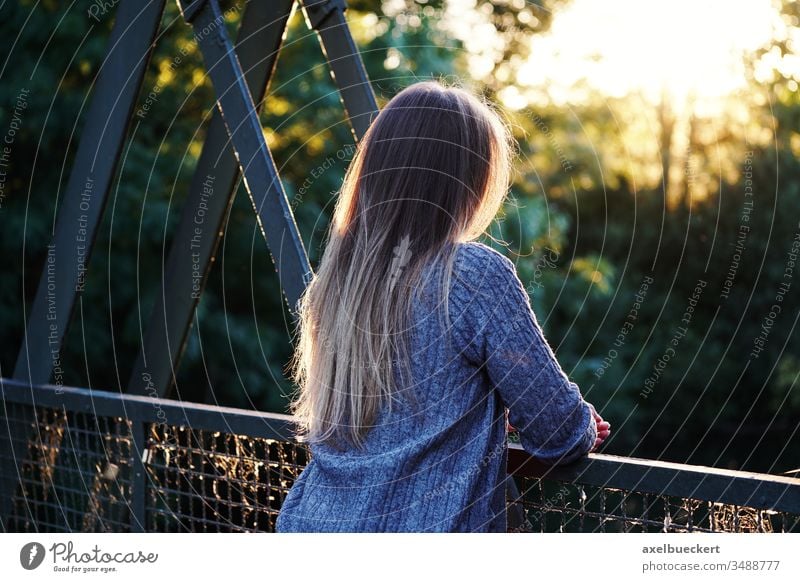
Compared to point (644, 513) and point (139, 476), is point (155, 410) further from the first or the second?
point (644, 513)

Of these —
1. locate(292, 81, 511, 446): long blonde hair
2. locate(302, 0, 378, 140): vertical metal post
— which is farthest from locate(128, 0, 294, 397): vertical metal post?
locate(292, 81, 511, 446): long blonde hair

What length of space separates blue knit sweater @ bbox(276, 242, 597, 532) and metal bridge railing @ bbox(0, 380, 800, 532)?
0.13m

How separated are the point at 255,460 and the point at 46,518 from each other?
42.4 inches

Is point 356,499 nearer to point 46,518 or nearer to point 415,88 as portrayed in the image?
point 415,88

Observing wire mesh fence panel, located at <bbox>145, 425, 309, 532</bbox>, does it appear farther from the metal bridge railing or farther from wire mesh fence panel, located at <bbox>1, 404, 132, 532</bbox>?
wire mesh fence panel, located at <bbox>1, 404, 132, 532</bbox>

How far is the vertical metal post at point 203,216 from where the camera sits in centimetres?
261

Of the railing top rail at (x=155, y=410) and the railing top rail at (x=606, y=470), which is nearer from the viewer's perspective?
the railing top rail at (x=606, y=470)

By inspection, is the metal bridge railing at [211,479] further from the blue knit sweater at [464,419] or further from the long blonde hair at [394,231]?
the long blonde hair at [394,231]

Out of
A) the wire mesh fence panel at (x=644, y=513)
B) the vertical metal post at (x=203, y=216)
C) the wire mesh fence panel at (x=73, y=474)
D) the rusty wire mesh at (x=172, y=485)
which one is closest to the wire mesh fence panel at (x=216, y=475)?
the rusty wire mesh at (x=172, y=485)

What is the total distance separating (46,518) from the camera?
9.65ft

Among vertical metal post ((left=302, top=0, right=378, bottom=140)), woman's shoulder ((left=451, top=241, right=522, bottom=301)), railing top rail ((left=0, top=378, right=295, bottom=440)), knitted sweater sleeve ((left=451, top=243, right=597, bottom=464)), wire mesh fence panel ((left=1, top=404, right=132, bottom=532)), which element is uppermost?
vertical metal post ((left=302, top=0, right=378, bottom=140))

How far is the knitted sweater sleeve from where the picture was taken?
1568 mm
